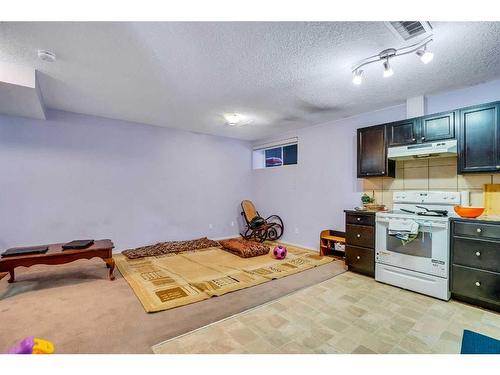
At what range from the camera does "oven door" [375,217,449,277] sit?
2.69m

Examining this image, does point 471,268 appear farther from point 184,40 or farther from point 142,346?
point 184,40

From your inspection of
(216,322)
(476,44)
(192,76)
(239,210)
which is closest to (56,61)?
(192,76)

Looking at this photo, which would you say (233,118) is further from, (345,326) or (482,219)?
(482,219)

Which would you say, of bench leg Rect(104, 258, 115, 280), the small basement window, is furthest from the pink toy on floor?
the small basement window

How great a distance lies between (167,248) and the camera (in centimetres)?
467

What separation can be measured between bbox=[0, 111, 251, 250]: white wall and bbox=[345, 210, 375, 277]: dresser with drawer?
3.30 m

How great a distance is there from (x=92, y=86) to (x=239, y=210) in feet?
13.6

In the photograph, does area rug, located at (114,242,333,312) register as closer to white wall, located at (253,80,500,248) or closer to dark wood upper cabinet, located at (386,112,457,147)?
white wall, located at (253,80,500,248)

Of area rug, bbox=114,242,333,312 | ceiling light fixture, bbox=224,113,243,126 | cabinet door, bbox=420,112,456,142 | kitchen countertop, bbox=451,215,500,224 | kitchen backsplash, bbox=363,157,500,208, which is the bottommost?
area rug, bbox=114,242,333,312

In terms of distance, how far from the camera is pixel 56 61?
2541 millimetres

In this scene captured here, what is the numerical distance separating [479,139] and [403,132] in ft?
2.61

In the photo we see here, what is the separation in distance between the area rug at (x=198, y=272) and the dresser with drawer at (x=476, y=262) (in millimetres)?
1773

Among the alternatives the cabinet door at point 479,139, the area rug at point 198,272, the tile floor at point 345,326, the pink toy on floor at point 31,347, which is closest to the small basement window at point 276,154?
the area rug at point 198,272

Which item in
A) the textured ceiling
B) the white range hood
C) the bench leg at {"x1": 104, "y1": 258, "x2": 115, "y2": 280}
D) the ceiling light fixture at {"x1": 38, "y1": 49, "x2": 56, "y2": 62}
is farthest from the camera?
the bench leg at {"x1": 104, "y1": 258, "x2": 115, "y2": 280}
